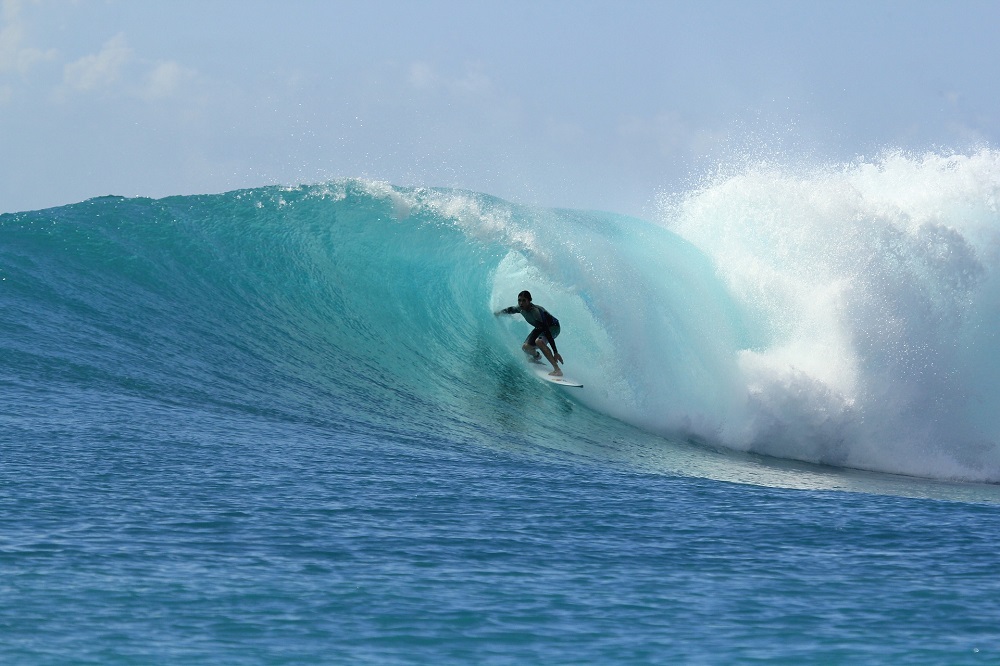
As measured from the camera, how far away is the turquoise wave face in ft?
35.5

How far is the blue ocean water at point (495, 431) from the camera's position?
4949 mm

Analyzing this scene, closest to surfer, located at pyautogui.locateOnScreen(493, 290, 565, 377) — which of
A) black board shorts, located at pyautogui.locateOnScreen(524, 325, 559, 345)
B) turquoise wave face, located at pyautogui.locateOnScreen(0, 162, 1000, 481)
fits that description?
black board shorts, located at pyautogui.locateOnScreen(524, 325, 559, 345)

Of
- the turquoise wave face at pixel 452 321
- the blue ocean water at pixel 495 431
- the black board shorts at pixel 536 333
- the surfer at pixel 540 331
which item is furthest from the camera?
the black board shorts at pixel 536 333

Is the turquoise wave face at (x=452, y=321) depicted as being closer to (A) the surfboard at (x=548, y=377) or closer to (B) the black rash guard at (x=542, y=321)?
(A) the surfboard at (x=548, y=377)

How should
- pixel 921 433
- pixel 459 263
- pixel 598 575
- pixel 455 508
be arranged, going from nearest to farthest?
pixel 598 575
pixel 455 508
pixel 921 433
pixel 459 263

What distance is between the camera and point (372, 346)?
42.8 ft

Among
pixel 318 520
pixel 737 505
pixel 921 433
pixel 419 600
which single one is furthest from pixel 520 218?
pixel 419 600

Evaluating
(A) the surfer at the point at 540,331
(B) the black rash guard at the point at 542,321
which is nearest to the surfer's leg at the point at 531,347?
(A) the surfer at the point at 540,331

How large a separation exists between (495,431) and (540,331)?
290 centimetres

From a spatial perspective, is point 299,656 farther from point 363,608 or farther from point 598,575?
point 598,575

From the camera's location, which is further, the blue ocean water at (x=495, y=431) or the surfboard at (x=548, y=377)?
the surfboard at (x=548, y=377)

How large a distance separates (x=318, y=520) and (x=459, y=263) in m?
9.57

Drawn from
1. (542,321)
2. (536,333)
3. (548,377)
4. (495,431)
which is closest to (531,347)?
(536,333)

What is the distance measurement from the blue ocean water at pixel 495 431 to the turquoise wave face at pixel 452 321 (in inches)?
1.9
